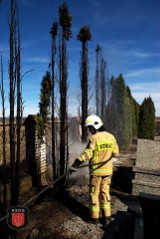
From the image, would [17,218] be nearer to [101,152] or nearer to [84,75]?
[101,152]

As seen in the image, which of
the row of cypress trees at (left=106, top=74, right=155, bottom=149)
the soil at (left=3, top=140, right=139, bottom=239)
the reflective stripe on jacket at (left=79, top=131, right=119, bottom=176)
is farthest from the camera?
the row of cypress trees at (left=106, top=74, right=155, bottom=149)

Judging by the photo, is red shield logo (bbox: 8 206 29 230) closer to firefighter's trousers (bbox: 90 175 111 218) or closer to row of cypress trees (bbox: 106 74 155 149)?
firefighter's trousers (bbox: 90 175 111 218)

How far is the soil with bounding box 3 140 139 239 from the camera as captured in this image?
15.3 ft

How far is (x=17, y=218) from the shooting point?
346 centimetres

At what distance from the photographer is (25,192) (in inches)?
304

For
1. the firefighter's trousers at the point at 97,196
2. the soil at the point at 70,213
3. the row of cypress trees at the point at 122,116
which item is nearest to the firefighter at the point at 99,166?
the firefighter's trousers at the point at 97,196

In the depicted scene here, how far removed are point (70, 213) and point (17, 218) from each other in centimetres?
232

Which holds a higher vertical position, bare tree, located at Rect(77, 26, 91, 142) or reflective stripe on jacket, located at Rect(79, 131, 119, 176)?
bare tree, located at Rect(77, 26, 91, 142)

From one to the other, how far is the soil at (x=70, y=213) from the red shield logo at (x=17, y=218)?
1.30 m

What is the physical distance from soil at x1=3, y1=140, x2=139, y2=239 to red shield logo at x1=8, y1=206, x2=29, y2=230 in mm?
1300

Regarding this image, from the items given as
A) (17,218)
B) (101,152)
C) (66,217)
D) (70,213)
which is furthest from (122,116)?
(17,218)

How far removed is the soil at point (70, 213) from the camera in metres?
4.67

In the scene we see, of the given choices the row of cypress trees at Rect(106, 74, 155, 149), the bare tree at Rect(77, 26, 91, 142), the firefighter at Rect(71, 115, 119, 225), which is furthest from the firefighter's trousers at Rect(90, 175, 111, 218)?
the row of cypress trees at Rect(106, 74, 155, 149)

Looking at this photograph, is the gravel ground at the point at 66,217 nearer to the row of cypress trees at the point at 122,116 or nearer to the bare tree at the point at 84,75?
the bare tree at the point at 84,75
